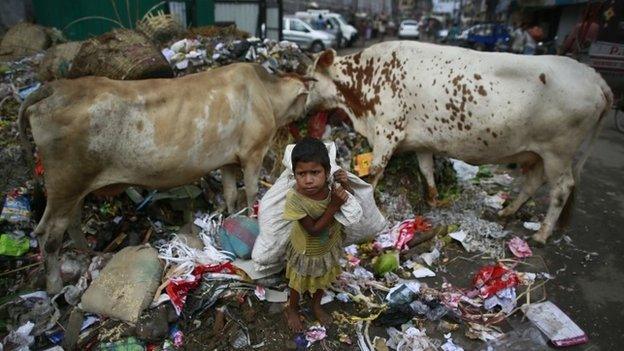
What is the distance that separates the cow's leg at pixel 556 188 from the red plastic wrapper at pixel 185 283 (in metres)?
3.22

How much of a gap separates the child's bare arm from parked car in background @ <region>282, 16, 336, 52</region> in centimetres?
1744

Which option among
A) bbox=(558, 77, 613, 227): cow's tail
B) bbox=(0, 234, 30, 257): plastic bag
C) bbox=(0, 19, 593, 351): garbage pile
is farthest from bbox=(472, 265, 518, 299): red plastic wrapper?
bbox=(0, 234, 30, 257): plastic bag

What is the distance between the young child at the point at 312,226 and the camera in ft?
8.06

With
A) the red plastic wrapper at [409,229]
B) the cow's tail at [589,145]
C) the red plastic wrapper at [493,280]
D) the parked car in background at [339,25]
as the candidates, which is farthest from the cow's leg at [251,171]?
the parked car in background at [339,25]

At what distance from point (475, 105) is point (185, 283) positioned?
10.3 feet

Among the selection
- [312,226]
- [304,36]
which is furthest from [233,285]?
[304,36]

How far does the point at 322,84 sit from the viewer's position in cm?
512

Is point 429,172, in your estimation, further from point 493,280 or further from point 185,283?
point 185,283

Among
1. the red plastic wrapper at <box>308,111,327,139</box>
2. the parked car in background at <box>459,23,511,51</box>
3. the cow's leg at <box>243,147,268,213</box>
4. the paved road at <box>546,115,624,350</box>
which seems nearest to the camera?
the paved road at <box>546,115,624,350</box>

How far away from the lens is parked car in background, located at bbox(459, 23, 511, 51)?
20.3 m

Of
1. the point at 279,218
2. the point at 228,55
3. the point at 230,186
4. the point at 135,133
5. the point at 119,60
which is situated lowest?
the point at 230,186

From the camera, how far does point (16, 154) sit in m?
4.22

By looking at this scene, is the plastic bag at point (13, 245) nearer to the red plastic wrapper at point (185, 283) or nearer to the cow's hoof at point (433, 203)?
the red plastic wrapper at point (185, 283)

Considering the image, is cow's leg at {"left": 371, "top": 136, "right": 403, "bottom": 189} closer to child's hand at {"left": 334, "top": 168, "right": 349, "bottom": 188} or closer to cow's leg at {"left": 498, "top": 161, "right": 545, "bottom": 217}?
cow's leg at {"left": 498, "top": 161, "right": 545, "bottom": 217}
